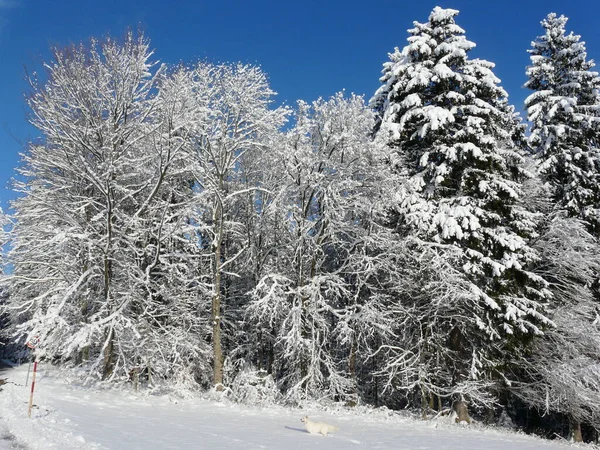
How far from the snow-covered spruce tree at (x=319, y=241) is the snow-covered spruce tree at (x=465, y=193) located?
165cm

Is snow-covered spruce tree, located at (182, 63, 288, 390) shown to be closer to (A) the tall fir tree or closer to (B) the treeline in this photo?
(B) the treeline

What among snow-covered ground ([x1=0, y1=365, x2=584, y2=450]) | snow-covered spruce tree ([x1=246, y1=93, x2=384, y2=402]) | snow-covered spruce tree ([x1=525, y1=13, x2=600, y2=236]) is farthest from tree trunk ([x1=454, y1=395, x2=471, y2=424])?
snow-covered spruce tree ([x1=525, y1=13, x2=600, y2=236])

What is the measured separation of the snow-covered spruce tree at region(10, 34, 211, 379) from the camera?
16328 millimetres

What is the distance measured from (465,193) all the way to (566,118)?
7.49m

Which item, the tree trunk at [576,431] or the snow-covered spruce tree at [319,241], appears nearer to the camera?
the snow-covered spruce tree at [319,241]

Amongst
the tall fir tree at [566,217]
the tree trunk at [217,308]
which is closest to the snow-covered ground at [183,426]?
the tree trunk at [217,308]

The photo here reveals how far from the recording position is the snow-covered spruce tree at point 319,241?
1767cm

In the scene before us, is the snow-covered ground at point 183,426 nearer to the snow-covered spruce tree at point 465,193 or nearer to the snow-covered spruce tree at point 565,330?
the snow-covered spruce tree at point 465,193

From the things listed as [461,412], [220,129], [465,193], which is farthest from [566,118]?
[220,129]

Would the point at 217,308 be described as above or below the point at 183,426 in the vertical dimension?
above

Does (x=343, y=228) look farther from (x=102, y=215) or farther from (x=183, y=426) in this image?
(x=183, y=426)

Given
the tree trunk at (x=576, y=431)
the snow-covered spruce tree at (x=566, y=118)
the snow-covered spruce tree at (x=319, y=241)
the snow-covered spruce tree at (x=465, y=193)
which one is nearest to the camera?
the snow-covered spruce tree at (x=465, y=193)

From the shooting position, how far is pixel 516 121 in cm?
2386

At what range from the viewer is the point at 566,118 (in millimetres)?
20594
